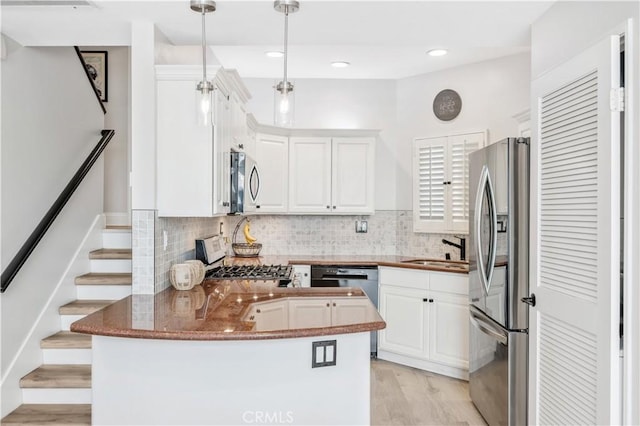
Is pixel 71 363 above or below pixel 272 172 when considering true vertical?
below

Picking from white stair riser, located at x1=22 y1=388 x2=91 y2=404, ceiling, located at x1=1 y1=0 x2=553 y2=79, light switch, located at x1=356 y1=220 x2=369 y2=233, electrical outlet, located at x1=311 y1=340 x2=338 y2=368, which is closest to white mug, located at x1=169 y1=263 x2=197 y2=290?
white stair riser, located at x1=22 y1=388 x2=91 y2=404

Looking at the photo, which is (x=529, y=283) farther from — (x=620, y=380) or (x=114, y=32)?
(x=114, y=32)

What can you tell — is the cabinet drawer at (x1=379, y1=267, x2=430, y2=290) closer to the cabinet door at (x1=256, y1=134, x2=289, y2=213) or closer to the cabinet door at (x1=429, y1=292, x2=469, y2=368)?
the cabinet door at (x1=429, y1=292, x2=469, y2=368)

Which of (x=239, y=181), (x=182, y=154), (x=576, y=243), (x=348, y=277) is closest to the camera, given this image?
(x=576, y=243)

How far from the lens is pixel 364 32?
113 inches

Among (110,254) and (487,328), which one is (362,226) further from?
(110,254)

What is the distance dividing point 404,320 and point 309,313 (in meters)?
2.26

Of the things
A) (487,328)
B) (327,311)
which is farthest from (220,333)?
(487,328)

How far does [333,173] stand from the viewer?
484 cm

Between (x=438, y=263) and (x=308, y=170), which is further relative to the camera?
(x=308, y=170)

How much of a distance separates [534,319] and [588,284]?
1.96ft

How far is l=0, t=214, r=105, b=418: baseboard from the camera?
8.75 feet

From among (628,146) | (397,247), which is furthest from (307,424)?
(397,247)

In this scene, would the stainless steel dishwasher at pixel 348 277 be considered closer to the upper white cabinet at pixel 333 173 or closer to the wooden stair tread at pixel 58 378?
the upper white cabinet at pixel 333 173
